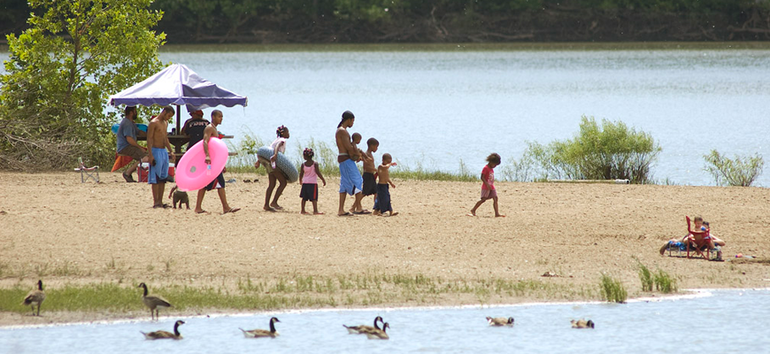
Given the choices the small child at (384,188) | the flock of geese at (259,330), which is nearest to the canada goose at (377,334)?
the flock of geese at (259,330)

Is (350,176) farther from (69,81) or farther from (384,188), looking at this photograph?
(69,81)

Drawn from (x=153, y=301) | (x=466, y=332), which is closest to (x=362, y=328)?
(x=466, y=332)

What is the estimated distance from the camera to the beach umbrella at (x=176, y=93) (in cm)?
1708

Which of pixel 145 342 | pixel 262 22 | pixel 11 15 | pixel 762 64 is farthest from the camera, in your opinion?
pixel 262 22

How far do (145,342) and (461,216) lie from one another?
250 inches

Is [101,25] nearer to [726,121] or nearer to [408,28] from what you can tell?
[726,121]

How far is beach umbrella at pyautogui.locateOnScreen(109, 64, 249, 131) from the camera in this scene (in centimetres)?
1708

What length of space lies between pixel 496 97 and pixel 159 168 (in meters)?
37.4

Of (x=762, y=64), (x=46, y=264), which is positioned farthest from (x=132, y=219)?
(x=762, y=64)

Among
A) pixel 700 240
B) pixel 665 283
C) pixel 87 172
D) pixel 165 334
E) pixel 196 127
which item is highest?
pixel 196 127

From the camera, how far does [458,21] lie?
292 feet

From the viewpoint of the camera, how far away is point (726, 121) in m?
37.5

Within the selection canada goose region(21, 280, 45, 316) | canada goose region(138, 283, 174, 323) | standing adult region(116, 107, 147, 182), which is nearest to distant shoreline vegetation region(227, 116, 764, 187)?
standing adult region(116, 107, 147, 182)

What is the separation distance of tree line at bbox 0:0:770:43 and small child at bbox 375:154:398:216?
72423 mm
